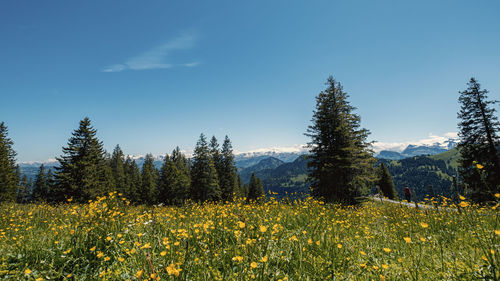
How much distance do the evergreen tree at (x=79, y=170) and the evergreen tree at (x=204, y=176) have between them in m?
14.2

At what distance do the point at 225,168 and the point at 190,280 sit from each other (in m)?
41.8

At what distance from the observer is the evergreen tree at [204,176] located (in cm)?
3472

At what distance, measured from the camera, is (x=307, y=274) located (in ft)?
8.78

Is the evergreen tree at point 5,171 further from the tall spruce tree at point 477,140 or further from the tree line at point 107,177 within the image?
the tall spruce tree at point 477,140

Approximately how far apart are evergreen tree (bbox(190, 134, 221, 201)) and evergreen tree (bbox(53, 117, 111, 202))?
46.5 ft

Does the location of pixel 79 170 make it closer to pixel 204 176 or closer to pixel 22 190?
pixel 204 176

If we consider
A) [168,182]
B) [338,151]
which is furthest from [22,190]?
[338,151]

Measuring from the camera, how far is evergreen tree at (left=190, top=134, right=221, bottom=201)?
114 ft

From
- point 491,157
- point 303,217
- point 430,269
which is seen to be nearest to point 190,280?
point 430,269

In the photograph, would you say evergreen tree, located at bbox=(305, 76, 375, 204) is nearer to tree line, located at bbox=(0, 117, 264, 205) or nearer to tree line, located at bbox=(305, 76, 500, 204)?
tree line, located at bbox=(305, 76, 500, 204)

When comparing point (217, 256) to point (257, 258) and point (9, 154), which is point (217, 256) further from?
point (9, 154)

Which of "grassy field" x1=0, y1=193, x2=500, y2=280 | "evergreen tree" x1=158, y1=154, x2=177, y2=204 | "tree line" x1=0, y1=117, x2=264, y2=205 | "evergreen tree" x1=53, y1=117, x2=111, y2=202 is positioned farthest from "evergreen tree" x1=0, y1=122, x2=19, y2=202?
"grassy field" x1=0, y1=193, x2=500, y2=280

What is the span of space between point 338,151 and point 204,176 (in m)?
23.6

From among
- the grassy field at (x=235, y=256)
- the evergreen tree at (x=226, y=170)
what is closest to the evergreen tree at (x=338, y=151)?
the grassy field at (x=235, y=256)
